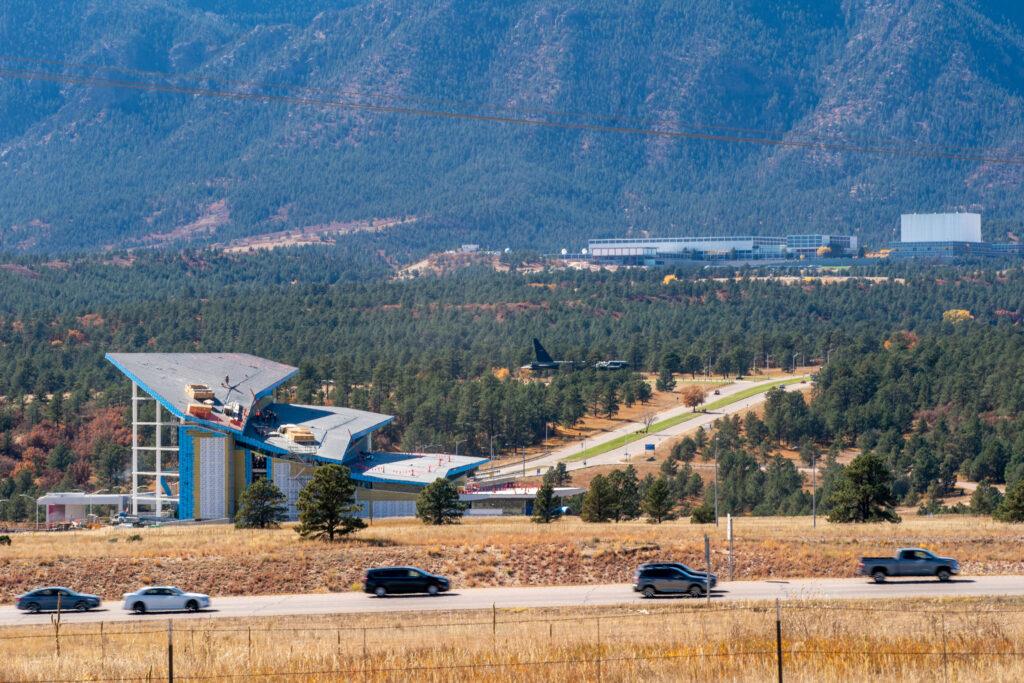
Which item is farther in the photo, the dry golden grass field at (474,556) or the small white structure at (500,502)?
the small white structure at (500,502)

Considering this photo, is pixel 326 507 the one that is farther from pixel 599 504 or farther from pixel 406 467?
pixel 406 467

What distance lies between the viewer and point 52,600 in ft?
207

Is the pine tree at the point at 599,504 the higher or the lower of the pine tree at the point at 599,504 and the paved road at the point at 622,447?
the lower

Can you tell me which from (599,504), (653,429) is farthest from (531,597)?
(653,429)

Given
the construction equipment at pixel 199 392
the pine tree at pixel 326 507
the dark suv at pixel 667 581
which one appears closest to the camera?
the dark suv at pixel 667 581

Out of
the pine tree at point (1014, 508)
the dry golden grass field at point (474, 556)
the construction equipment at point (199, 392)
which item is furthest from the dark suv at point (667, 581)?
the construction equipment at point (199, 392)

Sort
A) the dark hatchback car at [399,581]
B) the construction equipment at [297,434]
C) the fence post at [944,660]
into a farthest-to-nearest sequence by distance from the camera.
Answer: the construction equipment at [297,434], the dark hatchback car at [399,581], the fence post at [944,660]

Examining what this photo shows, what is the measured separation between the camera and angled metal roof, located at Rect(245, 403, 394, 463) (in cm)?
11875

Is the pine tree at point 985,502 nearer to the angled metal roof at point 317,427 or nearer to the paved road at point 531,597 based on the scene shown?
the angled metal roof at point 317,427

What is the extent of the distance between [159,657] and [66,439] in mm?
121305

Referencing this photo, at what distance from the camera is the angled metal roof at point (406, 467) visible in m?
121

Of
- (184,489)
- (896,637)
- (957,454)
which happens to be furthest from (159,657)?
(957,454)

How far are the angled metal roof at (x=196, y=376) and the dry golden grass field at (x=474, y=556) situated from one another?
31.4 metres

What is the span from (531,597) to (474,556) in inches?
398
